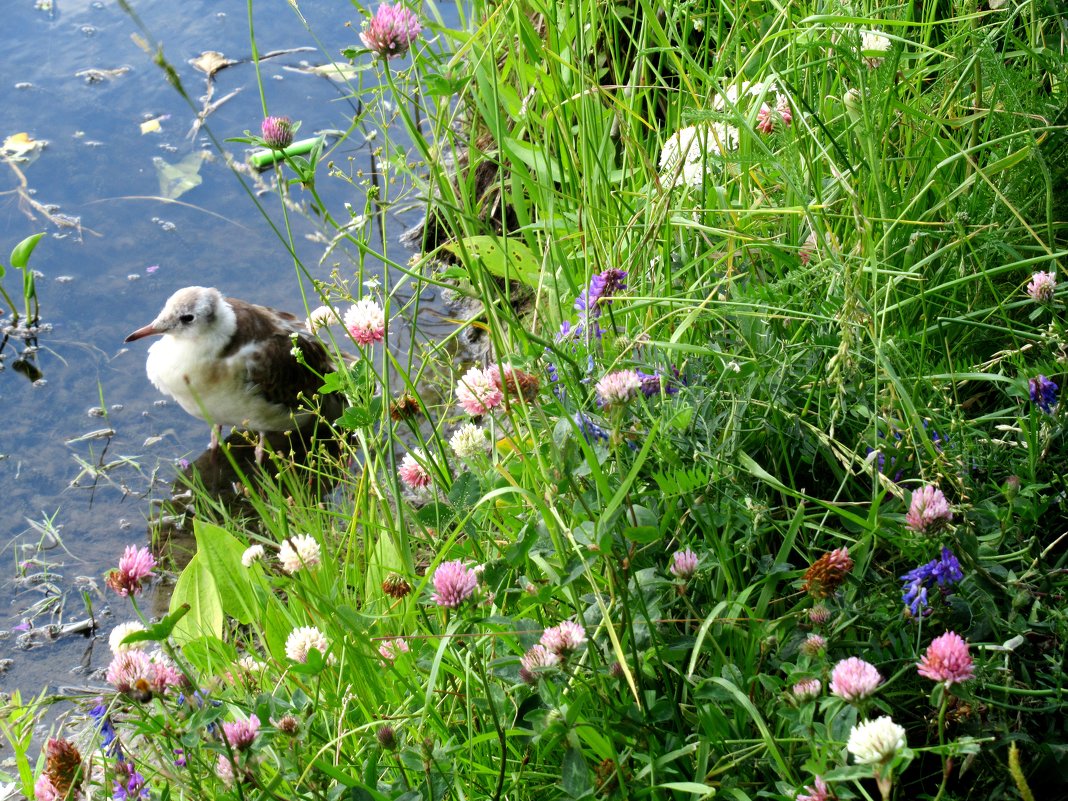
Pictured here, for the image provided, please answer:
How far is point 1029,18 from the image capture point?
2.43 m

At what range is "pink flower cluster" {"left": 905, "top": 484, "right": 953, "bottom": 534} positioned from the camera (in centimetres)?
139

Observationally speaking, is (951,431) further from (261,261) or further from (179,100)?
(179,100)

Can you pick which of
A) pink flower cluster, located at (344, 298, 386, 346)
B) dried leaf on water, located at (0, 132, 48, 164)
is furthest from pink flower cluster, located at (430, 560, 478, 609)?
dried leaf on water, located at (0, 132, 48, 164)

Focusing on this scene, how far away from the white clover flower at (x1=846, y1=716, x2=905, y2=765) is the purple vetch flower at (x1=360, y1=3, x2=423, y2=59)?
1.29m

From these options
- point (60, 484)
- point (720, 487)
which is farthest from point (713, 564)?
point (60, 484)

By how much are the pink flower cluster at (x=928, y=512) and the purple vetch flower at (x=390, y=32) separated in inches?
43.3

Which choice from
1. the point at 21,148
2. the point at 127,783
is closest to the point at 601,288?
the point at 127,783

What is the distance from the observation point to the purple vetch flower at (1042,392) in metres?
1.64

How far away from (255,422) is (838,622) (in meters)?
3.16

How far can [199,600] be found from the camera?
2.58 metres

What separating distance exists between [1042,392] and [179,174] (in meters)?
4.14

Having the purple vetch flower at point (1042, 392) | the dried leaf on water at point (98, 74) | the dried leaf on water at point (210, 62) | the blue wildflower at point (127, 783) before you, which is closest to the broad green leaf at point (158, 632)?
the blue wildflower at point (127, 783)

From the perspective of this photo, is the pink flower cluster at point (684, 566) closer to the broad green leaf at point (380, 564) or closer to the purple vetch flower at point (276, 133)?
the broad green leaf at point (380, 564)

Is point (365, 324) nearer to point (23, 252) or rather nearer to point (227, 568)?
point (227, 568)
